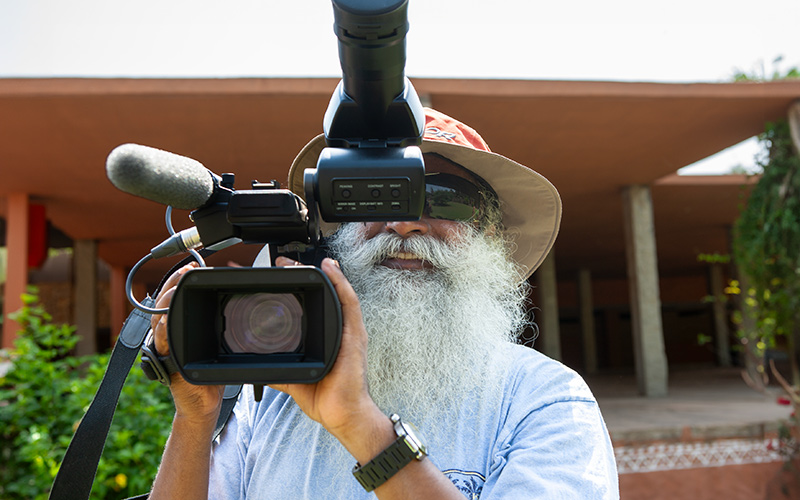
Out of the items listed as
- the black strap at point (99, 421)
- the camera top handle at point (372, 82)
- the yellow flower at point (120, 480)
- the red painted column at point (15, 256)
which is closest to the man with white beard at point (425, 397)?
the black strap at point (99, 421)

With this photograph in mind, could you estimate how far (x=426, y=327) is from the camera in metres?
1.49

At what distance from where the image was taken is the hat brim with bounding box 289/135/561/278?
1674mm

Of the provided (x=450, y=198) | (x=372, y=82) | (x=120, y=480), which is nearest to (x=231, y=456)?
(x=450, y=198)

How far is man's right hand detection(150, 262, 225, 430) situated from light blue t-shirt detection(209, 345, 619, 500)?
0.56 ft

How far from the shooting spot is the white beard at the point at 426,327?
1437 millimetres

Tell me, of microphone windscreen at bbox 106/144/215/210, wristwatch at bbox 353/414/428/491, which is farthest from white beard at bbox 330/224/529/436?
microphone windscreen at bbox 106/144/215/210

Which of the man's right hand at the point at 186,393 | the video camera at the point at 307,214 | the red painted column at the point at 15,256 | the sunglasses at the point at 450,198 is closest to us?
the video camera at the point at 307,214

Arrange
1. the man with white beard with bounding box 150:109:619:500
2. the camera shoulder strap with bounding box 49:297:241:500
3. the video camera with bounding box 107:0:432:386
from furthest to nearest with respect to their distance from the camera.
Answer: the camera shoulder strap with bounding box 49:297:241:500 → the man with white beard with bounding box 150:109:619:500 → the video camera with bounding box 107:0:432:386

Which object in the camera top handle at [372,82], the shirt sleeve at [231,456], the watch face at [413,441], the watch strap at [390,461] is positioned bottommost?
the shirt sleeve at [231,456]

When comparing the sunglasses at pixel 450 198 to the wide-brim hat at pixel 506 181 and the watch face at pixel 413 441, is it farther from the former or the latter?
the watch face at pixel 413 441

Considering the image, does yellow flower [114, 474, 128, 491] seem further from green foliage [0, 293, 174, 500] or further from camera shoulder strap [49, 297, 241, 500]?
camera shoulder strap [49, 297, 241, 500]

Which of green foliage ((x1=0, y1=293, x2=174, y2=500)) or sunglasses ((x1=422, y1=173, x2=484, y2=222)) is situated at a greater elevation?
sunglasses ((x1=422, y1=173, x2=484, y2=222))

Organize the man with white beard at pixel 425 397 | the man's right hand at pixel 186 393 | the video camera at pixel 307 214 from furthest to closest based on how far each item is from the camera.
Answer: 1. the man's right hand at pixel 186 393
2. the man with white beard at pixel 425 397
3. the video camera at pixel 307 214

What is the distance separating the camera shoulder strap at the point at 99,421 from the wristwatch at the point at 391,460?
526 millimetres
